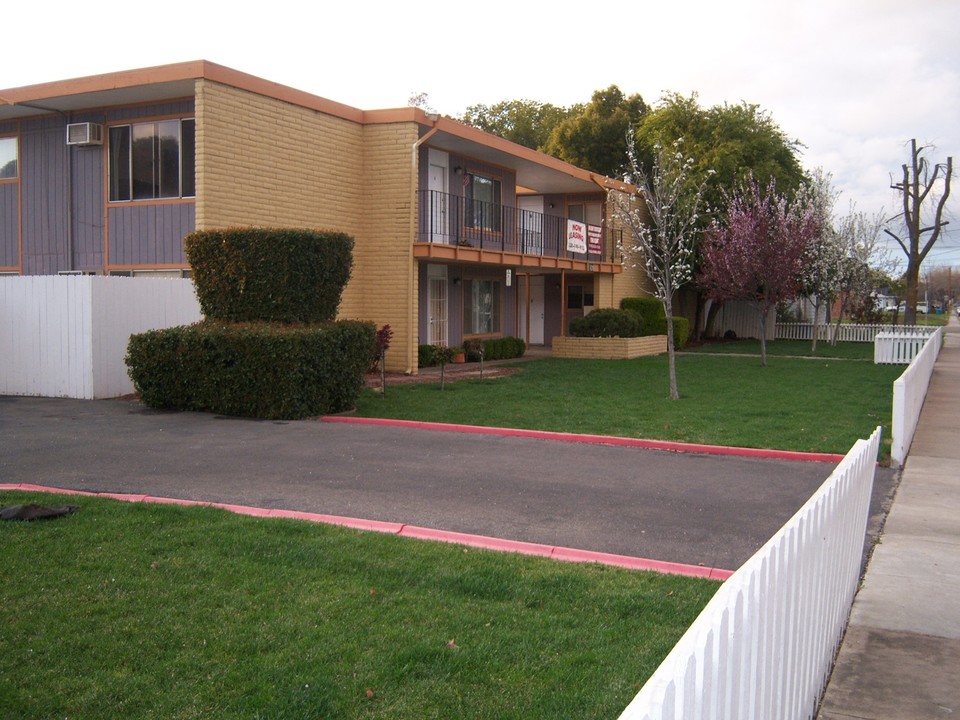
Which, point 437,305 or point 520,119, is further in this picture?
point 520,119

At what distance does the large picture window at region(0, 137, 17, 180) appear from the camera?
1966cm

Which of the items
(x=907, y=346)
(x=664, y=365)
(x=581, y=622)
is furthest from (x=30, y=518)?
(x=907, y=346)

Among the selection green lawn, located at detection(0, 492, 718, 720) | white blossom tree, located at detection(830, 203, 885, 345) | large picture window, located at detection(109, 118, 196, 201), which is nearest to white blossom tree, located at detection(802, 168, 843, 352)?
white blossom tree, located at detection(830, 203, 885, 345)

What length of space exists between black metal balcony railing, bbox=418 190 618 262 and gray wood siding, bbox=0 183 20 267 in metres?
8.83

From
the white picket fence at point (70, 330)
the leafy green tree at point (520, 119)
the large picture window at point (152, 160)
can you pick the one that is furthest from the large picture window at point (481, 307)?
the leafy green tree at point (520, 119)

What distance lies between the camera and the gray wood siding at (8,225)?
773 inches

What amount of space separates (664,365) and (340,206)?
31.7 ft

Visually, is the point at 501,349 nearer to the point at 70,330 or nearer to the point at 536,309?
the point at 536,309

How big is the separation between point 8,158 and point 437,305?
413 inches

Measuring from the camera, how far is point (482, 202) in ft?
75.9

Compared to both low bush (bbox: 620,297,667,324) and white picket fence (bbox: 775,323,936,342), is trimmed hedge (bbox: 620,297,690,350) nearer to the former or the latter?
low bush (bbox: 620,297,667,324)

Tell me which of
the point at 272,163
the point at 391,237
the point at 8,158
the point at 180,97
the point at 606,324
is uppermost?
the point at 180,97

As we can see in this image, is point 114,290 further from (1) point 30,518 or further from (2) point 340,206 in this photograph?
(1) point 30,518

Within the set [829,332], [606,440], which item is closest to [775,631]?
[606,440]
